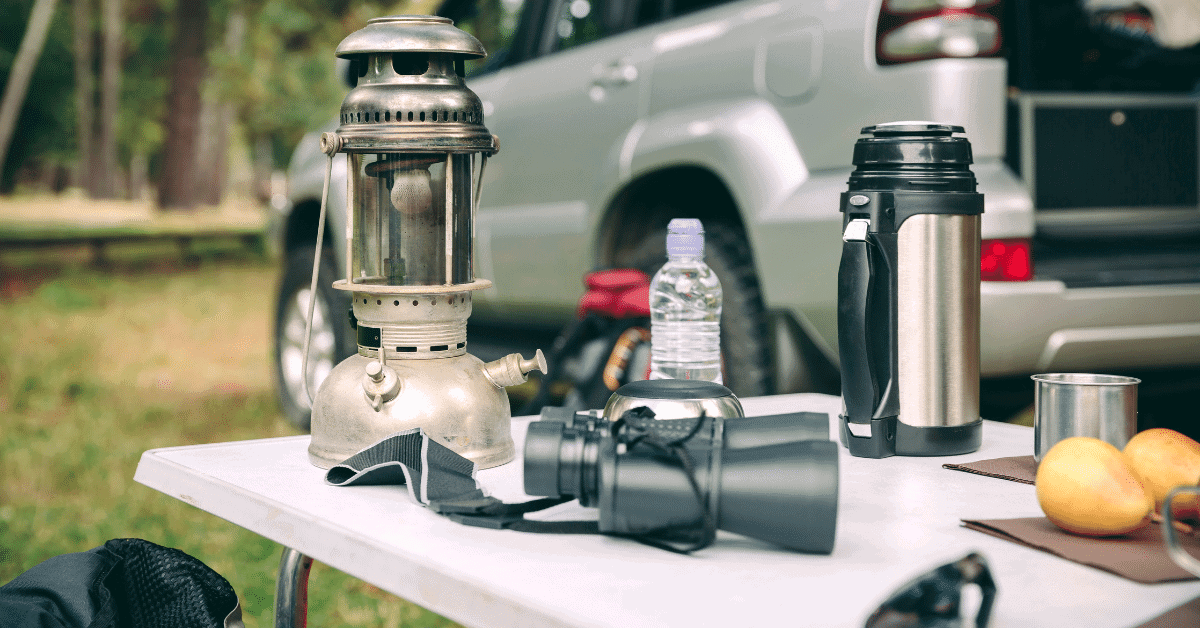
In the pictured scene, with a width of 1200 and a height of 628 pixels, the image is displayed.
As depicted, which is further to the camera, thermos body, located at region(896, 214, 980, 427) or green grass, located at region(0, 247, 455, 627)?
green grass, located at region(0, 247, 455, 627)

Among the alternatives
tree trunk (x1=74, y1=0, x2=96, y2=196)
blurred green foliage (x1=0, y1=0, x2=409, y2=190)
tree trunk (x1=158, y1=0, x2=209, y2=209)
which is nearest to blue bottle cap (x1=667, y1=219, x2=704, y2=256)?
blurred green foliage (x1=0, y1=0, x2=409, y2=190)

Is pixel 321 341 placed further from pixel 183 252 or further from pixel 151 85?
pixel 151 85

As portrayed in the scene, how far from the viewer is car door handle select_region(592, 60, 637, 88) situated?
12.3 feet

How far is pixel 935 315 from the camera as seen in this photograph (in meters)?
Answer: 1.62

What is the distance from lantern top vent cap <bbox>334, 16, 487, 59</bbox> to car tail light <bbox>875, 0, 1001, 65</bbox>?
1.59m

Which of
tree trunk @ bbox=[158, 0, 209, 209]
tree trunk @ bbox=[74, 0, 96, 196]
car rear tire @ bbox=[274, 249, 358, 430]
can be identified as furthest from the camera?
tree trunk @ bbox=[74, 0, 96, 196]

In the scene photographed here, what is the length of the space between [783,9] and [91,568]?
2388 mm

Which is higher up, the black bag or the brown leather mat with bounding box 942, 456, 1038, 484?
the brown leather mat with bounding box 942, 456, 1038, 484

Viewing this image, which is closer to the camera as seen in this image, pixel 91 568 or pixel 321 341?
pixel 91 568

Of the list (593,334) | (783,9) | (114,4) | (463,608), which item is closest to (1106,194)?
(783,9)

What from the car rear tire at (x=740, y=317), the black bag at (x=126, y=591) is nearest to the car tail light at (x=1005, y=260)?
the car rear tire at (x=740, y=317)

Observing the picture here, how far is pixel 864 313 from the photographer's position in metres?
1.59

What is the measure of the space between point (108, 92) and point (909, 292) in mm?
30094

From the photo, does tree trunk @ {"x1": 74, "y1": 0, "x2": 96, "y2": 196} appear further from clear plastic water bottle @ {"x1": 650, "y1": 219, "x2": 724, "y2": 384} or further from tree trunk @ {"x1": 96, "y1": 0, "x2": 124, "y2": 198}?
clear plastic water bottle @ {"x1": 650, "y1": 219, "x2": 724, "y2": 384}
